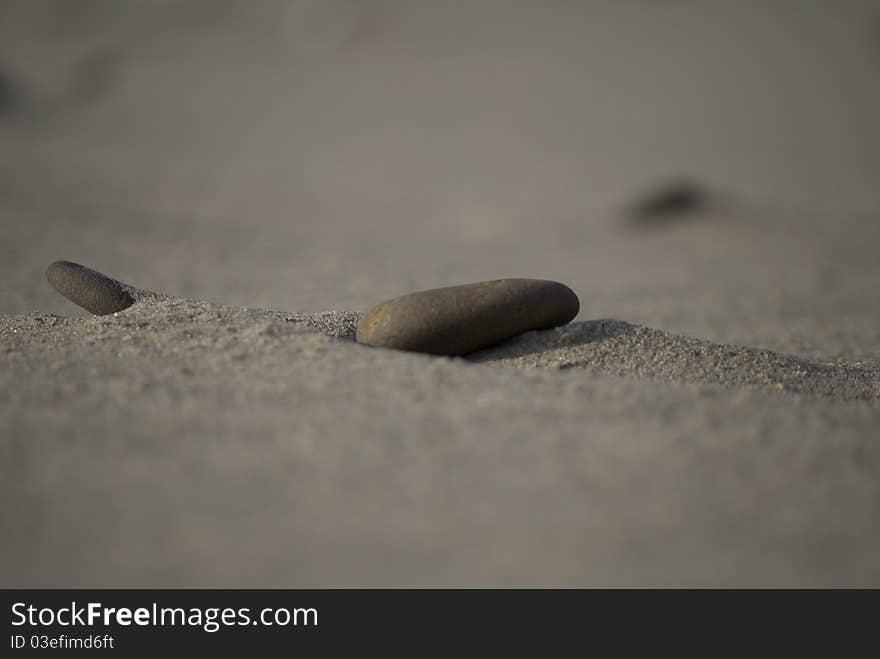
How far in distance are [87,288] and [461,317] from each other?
6.21ft

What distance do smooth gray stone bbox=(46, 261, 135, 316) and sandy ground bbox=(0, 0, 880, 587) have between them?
16cm

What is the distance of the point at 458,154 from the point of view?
14477 mm

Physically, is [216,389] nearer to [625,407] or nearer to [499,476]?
[499,476]

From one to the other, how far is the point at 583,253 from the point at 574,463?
25.5 feet

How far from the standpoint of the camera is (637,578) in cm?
190

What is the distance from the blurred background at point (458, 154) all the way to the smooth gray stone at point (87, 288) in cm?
164

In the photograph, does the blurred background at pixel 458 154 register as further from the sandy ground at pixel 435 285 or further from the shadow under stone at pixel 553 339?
the shadow under stone at pixel 553 339

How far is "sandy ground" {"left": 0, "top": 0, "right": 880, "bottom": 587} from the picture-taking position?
205 cm

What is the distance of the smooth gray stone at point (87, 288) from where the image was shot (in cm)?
399

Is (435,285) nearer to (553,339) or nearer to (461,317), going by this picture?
(553,339)

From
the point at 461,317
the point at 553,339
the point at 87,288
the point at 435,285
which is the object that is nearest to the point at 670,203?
the point at 435,285

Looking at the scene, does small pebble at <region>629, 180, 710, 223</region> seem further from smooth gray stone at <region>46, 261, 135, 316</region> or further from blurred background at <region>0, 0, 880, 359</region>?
smooth gray stone at <region>46, 261, 135, 316</region>

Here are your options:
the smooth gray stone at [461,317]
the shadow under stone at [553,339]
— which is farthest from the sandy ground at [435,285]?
the smooth gray stone at [461,317]
